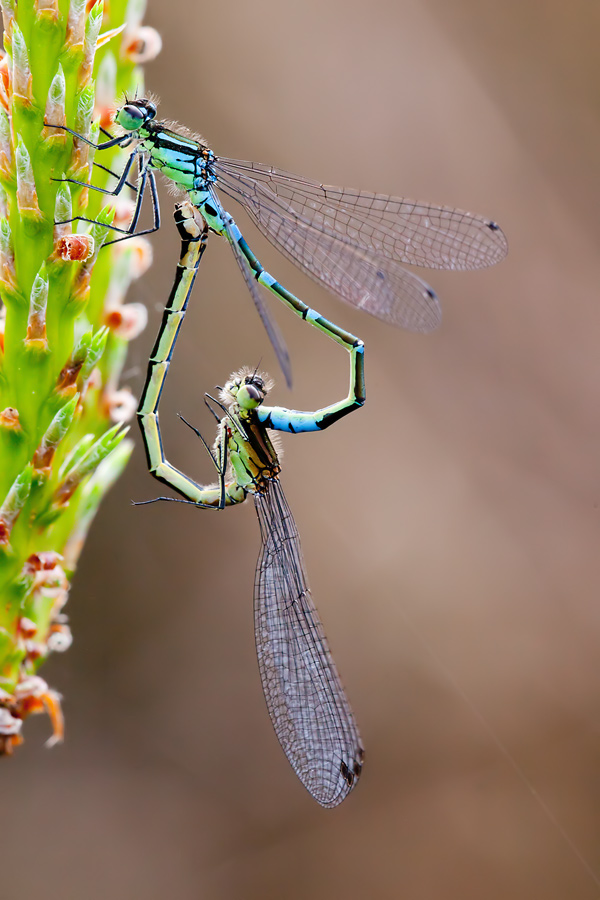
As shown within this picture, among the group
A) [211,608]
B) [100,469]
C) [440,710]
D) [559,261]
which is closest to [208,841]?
[211,608]

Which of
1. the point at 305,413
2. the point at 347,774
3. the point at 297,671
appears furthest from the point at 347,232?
the point at 347,774

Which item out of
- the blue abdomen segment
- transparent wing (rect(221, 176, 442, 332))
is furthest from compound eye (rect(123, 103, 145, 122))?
the blue abdomen segment

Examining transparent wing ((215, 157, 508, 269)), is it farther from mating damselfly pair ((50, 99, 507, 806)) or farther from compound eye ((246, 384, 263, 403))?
compound eye ((246, 384, 263, 403))

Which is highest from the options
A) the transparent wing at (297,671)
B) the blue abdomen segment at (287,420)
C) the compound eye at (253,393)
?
the compound eye at (253,393)

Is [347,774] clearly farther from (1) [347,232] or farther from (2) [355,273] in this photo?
(1) [347,232]

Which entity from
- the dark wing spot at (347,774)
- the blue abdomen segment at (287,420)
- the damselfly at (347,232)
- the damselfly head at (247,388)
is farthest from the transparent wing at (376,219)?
the dark wing spot at (347,774)

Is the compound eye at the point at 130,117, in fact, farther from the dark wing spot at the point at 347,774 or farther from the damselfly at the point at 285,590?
the dark wing spot at the point at 347,774
